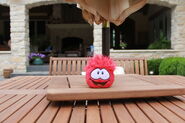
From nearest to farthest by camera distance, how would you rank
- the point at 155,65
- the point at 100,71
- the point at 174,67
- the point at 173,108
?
the point at 173,108
the point at 100,71
the point at 174,67
the point at 155,65

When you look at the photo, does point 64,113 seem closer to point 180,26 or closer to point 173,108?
point 173,108

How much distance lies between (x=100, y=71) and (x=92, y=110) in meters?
0.29

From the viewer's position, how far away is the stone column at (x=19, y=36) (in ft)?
28.3

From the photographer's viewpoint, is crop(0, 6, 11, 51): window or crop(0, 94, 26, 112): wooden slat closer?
crop(0, 94, 26, 112): wooden slat

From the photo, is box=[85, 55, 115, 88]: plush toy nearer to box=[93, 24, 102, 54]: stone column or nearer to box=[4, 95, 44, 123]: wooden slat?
box=[4, 95, 44, 123]: wooden slat

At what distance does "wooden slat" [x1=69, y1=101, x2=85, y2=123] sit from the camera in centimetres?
137

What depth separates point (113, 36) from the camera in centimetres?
1395

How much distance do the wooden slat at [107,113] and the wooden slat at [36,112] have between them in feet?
1.21

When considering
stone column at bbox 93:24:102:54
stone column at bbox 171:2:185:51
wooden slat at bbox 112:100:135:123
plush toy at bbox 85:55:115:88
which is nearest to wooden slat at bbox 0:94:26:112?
plush toy at bbox 85:55:115:88

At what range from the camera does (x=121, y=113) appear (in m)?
1.52

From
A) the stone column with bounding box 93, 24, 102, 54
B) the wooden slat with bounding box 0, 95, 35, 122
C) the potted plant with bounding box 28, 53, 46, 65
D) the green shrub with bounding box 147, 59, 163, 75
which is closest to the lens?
the wooden slat with bounding box 0, 95, 35, 122

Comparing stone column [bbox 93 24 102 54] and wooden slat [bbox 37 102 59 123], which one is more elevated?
stone column [bbox 93 24 102 54]

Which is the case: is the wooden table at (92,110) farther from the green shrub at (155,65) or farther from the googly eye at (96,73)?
the green shrub at (155,65)

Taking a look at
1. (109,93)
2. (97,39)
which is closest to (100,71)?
(109,93)
